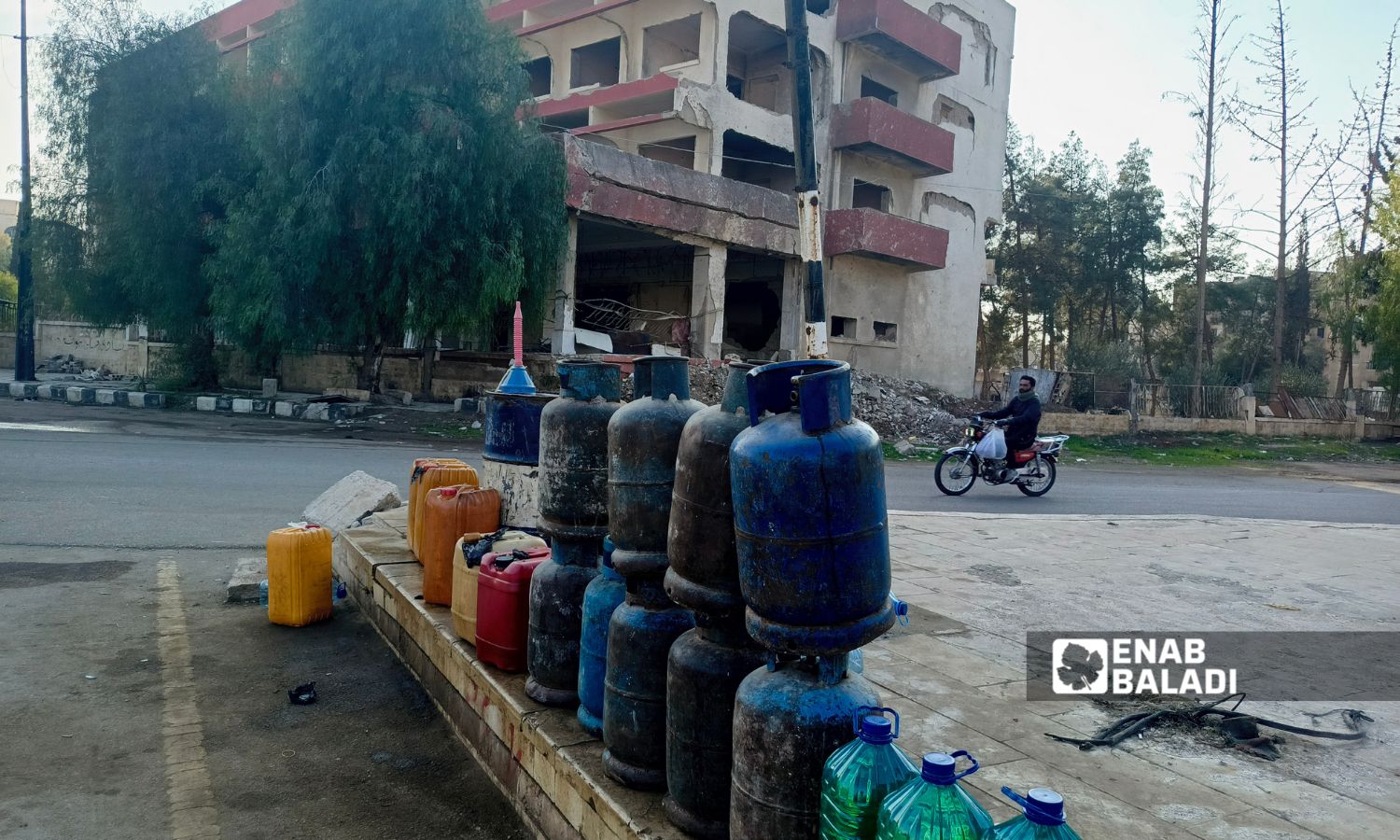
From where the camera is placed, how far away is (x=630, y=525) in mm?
2734

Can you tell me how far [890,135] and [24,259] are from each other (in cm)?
2406

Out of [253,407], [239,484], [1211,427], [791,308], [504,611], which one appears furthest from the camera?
[791,308]

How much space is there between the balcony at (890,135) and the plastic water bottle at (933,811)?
2616 cm

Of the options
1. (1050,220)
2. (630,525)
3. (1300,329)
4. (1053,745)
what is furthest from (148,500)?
(1300,329)

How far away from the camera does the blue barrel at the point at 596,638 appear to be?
2.95 m

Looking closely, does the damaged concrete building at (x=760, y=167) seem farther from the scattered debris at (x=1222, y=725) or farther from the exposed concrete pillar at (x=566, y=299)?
the scattered debris at (x=1222, y=725)

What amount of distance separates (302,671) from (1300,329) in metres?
47.5

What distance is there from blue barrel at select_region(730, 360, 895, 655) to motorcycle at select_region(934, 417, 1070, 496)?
9906 mm

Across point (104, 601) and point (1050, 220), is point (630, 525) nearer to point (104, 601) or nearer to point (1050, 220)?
point (104, 601)

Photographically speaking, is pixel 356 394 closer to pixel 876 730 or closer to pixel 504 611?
pixel 504 611

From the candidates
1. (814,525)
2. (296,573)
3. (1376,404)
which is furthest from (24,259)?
(1376,404)

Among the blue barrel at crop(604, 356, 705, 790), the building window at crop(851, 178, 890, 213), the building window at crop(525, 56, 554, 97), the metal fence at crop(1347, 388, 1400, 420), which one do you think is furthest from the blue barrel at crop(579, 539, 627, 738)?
the metal fence at crop(1347, 388, 1400, 420)

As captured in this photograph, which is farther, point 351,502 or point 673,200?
point 673,200

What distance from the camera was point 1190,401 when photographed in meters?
26.4
